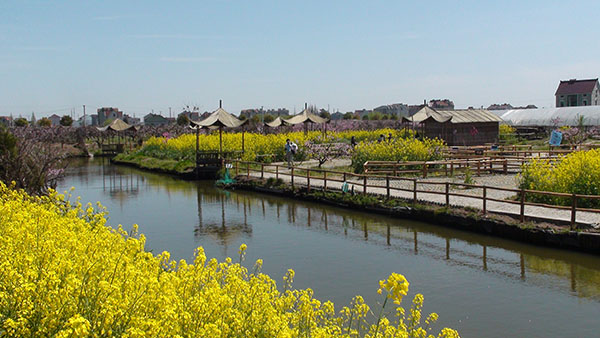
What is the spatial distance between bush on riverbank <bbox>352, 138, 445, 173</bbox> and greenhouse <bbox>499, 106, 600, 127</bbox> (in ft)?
89.1

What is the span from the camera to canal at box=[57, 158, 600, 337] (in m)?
9.21

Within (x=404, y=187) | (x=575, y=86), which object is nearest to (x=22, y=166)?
(x=404, y=187)

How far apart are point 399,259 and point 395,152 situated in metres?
12.5

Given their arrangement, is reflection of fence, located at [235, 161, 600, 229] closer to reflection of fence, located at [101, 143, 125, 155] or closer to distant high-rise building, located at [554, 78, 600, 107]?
reflection of fence, located at [101, 143, 125, 155]

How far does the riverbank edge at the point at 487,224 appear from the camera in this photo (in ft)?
40.5

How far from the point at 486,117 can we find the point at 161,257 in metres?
35.2

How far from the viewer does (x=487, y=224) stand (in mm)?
14297

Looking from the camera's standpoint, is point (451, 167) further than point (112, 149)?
No

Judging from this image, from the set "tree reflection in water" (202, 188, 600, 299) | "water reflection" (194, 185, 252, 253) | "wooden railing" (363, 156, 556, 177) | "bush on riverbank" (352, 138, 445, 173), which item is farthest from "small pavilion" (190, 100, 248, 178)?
"wooden railing" (363, 156, 556, 177)

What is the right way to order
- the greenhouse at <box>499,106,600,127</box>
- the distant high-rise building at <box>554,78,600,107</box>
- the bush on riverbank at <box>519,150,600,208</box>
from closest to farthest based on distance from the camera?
the bush on riverbank at <box>519,150,600,208</box>, the greenhouse at <box>499,106,600,127</box>, the distant high-rise building at <box>554,78,600,107</box>

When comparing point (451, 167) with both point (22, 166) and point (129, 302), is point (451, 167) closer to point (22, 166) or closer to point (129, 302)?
point (22, 166)

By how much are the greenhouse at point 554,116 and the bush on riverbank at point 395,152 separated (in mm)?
27171

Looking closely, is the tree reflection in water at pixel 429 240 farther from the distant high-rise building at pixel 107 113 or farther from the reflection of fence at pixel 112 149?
the distant high-rise building at pixel 107 113

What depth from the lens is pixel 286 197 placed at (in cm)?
2209
